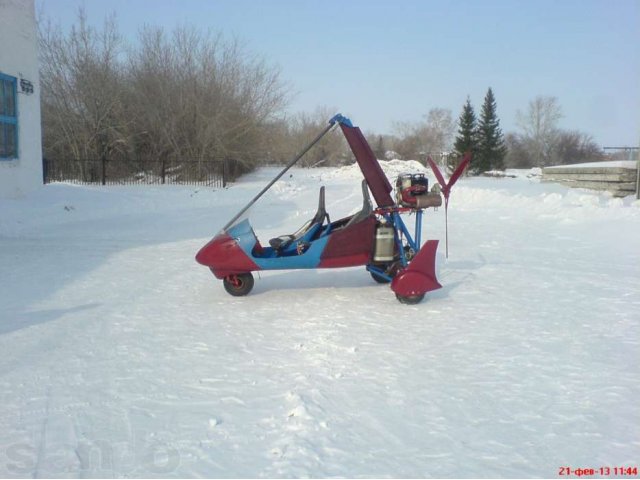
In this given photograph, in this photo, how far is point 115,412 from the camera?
12.0ft

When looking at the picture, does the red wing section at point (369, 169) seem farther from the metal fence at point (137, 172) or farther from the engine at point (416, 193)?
the metal fence at point (137, 172)

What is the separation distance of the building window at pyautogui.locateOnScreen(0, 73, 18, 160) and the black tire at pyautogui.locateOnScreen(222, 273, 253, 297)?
426 inches

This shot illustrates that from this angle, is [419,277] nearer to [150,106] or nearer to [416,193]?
[416,193]

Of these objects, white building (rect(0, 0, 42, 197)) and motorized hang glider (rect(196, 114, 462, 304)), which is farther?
white building (rect(0, 0, 42, 197))

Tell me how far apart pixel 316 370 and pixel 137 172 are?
92.1 ft

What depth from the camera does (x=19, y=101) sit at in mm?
15531

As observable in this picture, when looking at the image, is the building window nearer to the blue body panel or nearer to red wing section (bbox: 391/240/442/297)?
the blue body panel

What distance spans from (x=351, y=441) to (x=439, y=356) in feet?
5.45

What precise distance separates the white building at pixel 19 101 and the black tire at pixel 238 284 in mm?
10646

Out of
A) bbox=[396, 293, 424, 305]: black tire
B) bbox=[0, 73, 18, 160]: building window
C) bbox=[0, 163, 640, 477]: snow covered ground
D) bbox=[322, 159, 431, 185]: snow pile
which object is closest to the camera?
bbox=[0, 163, 640, 477]: snow covered ground

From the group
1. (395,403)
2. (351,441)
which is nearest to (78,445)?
(351,441)

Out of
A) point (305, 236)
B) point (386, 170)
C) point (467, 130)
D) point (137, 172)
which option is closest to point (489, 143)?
point (467, 130)

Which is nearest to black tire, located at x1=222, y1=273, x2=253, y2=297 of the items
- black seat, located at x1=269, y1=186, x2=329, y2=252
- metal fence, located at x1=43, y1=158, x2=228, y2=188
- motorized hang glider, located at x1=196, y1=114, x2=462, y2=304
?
motorized hang glider, located at x1=196, y1=114, x2=462, y2=304

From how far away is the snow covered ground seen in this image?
315 centimetres
